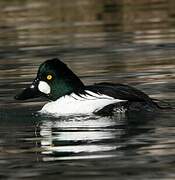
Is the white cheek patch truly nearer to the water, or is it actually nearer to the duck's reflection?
the water

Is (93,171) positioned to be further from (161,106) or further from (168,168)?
(161,106)

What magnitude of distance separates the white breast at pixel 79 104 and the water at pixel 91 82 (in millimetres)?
159

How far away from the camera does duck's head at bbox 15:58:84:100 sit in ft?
44.9

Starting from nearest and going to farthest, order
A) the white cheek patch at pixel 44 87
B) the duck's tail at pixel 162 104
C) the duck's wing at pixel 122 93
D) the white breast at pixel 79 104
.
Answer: the duck's wing at pixel 122 93
the white breast at pixel 79 104
the duck's tail at pixel 162 104
the white cheek patch at pixel 44 87

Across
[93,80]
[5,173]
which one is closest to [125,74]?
[93,80]

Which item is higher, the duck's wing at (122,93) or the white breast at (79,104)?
the duck's wing at (122,93)

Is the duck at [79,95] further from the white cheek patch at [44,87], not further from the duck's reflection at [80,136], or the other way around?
the duck's reflection at [80,136]

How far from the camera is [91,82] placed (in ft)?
54.9

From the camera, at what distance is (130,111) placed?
504 inches

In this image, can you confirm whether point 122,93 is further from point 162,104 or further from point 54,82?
point 54,82

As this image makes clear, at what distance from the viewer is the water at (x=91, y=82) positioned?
9961 mm

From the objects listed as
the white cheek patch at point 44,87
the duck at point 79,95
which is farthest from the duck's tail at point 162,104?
the white cheek patch at point 44,87

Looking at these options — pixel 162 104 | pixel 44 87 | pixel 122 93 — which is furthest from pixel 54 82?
pixel 162 104

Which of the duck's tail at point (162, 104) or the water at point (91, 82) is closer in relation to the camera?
the water at point (91, 82)
